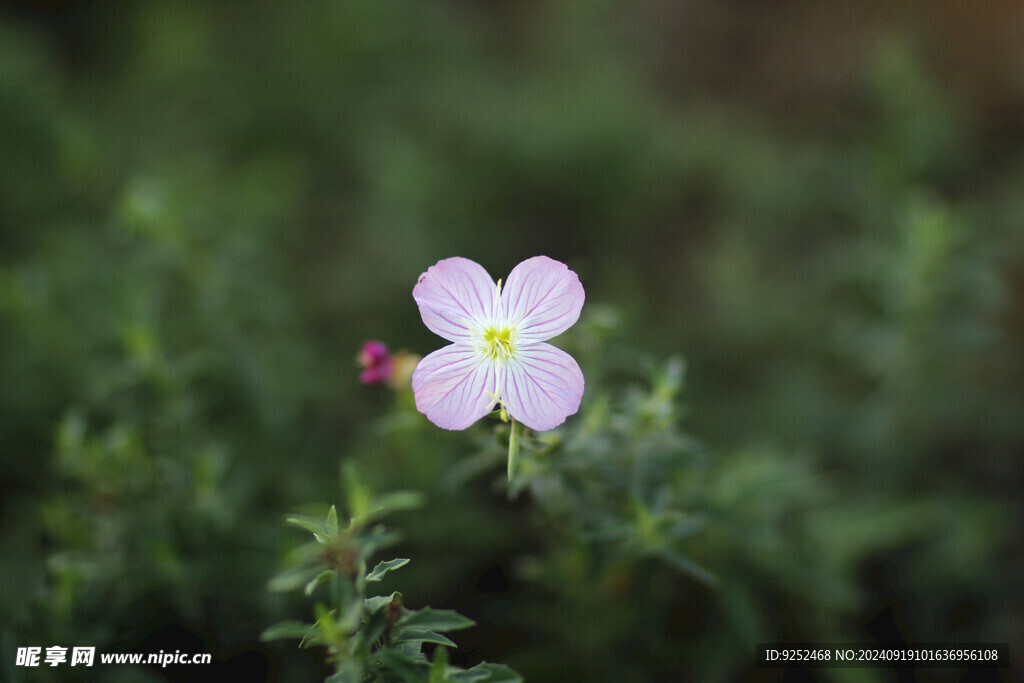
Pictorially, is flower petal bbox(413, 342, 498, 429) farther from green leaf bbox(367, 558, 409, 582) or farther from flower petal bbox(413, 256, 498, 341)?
green leaf bbox(367, 558, 409, 582)

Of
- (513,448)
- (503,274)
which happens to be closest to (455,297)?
(513,448)

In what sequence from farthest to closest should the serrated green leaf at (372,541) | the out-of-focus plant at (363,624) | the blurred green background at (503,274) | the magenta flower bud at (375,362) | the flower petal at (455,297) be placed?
the blurred green background at (503,274), the magenta flower bud at (375,362), the flower petal at (455,297), the serrated green leaf at (372,541), the out-of-focus plant at (363,624)

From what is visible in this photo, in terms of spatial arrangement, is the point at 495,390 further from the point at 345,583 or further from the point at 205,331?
the point at 205,331

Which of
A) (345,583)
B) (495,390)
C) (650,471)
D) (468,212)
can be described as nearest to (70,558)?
(345,583)

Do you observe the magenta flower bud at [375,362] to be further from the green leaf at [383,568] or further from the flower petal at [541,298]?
the green leaf at [383,568]

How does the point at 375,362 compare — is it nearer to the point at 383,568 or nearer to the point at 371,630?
the point at 383,568

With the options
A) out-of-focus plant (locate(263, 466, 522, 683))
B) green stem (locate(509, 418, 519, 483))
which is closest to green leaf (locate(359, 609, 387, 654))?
out-of-focus plant (locate(263, 466, 522, 683))

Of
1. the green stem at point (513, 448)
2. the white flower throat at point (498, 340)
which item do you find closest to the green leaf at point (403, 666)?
the green stem at point (513, 448)
